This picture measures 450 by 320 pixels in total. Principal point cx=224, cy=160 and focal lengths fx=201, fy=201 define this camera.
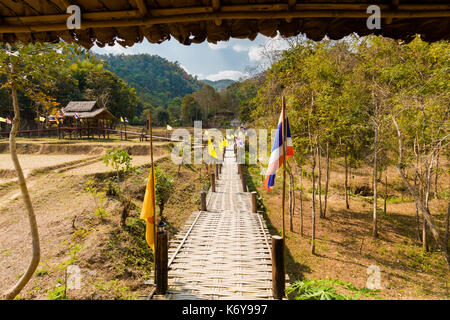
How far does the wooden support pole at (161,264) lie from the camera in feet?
12.4

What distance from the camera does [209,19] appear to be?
1.80 m

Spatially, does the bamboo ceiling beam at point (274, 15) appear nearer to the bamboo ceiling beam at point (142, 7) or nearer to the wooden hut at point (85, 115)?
the bamboo ceiling beam at point (142, 7)

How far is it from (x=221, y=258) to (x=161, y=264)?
186 cm

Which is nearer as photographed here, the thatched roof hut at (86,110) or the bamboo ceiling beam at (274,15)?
the bamboo ceiling beam at (274,15)

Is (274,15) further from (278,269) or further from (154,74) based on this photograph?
(154,74)

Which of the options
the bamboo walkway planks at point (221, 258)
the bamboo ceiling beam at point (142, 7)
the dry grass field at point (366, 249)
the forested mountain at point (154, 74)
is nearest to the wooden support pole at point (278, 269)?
the bamboo walkway planks at point (221, 258)

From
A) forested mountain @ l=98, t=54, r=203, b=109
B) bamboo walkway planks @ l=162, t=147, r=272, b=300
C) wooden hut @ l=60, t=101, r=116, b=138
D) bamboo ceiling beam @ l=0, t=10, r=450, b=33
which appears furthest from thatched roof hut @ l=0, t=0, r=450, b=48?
forested mountain @ l=98, t=54, r=203, b=109

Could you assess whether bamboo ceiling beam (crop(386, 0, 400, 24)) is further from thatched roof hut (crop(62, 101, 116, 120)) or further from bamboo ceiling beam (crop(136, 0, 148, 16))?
thatched roof hut (crop(62, 101, 116, 120))

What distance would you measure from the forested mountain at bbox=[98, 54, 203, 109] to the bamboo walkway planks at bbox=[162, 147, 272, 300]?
96.1 metres

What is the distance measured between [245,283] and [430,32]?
470cm

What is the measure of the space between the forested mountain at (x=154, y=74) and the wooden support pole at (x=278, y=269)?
9937 cm

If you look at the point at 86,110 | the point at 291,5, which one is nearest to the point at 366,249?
the point at 291,5

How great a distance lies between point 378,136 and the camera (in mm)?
9711

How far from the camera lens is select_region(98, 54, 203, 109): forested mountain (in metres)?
103
